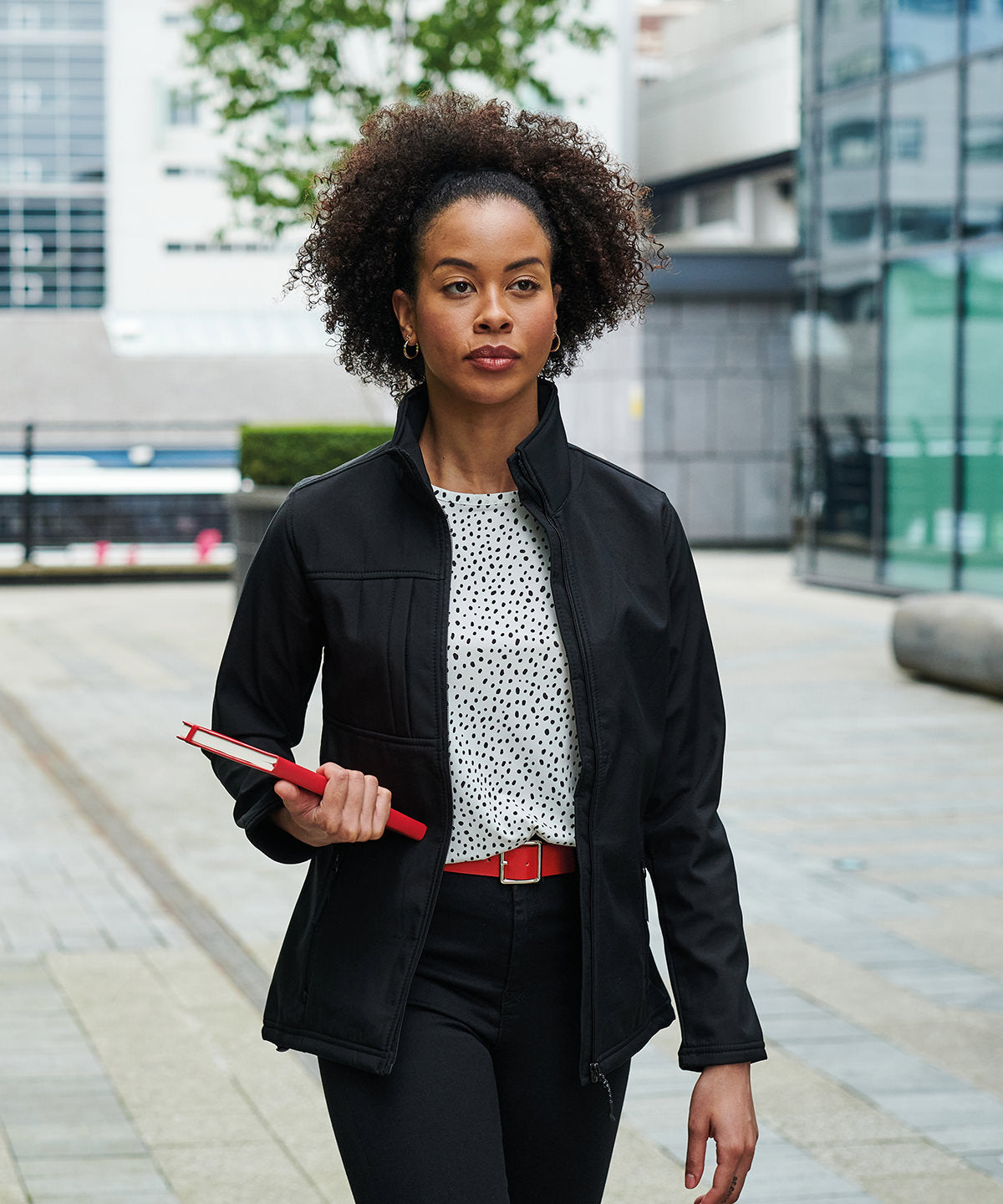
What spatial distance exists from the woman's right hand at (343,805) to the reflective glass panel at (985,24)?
50.5 ft

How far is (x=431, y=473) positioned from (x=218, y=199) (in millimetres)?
63171

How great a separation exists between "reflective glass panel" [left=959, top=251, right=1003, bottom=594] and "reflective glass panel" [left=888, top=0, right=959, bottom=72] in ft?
6.58

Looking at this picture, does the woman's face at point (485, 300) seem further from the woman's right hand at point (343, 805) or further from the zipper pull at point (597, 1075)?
the zipper pull at point (597, 1075)

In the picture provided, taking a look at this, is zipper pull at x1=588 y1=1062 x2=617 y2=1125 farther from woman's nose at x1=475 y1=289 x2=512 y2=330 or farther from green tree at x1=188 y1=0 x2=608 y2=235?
green tree at x1=188 y1=0 x2=608 y2=235

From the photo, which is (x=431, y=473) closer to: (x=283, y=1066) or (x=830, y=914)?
(x=283, y=1066)

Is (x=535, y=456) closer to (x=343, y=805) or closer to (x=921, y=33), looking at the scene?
(x=343, y=805)

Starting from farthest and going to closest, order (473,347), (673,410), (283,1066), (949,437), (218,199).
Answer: (218,199)
(673,410)
(949,437)
(283,1066)
(473,347)

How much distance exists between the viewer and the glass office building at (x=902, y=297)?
1638 centimetres

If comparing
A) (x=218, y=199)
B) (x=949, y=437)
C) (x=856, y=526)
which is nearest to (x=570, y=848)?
(x=949, y=437)

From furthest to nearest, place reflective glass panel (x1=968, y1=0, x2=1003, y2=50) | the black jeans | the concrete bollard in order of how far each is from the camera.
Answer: reflective glass panel (x1=968, y1=0, x2=1003, y2=50)
the concrete bollard
the black jeans

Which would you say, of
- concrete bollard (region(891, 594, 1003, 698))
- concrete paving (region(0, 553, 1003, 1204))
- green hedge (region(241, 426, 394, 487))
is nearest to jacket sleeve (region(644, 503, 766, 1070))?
concrete paving (region(0, 553, 1003, 1204))

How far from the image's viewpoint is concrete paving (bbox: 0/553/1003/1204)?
4.12 meters

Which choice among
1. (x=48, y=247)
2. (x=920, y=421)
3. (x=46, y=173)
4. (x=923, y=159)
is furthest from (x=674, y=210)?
(x=46, y=173)

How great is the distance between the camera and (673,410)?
77.0 feet
